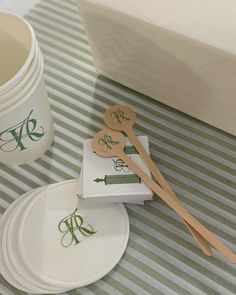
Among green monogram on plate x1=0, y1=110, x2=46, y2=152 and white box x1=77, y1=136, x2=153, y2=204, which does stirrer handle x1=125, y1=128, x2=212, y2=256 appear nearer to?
white box x1=77, y1=136, x2=153, y2=204

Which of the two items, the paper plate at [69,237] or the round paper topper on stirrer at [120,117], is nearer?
the paper plate at [69,237]

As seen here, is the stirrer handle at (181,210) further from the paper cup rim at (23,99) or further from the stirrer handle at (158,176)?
the paper cup rim at (23,99)

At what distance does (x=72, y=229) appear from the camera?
2.36 feet

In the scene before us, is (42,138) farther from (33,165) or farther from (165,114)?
(165,114)

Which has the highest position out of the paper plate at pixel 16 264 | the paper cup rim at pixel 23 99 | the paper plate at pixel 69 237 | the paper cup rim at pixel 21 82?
the paper cup rim at pixel 21 82

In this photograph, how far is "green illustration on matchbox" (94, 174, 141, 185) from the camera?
28.4 inches

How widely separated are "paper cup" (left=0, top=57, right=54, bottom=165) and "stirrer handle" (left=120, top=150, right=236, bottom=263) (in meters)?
0.15

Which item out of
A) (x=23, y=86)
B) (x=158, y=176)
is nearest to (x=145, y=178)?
(x=158, y=176)

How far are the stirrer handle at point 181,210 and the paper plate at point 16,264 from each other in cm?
22

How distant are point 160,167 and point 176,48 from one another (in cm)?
24

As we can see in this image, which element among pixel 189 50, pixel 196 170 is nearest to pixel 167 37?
pixel 189 50

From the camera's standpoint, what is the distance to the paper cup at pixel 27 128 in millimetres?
659

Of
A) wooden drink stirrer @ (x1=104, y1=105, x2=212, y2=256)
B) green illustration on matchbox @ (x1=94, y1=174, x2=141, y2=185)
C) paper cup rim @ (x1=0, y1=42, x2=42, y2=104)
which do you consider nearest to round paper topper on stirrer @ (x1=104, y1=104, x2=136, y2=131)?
wooden drink stirrer @ (x1=104, y1=105, x2=212, y2=256)

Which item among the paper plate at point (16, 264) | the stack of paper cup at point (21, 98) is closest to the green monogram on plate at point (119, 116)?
the stack of paper cup at point (21, 98)
